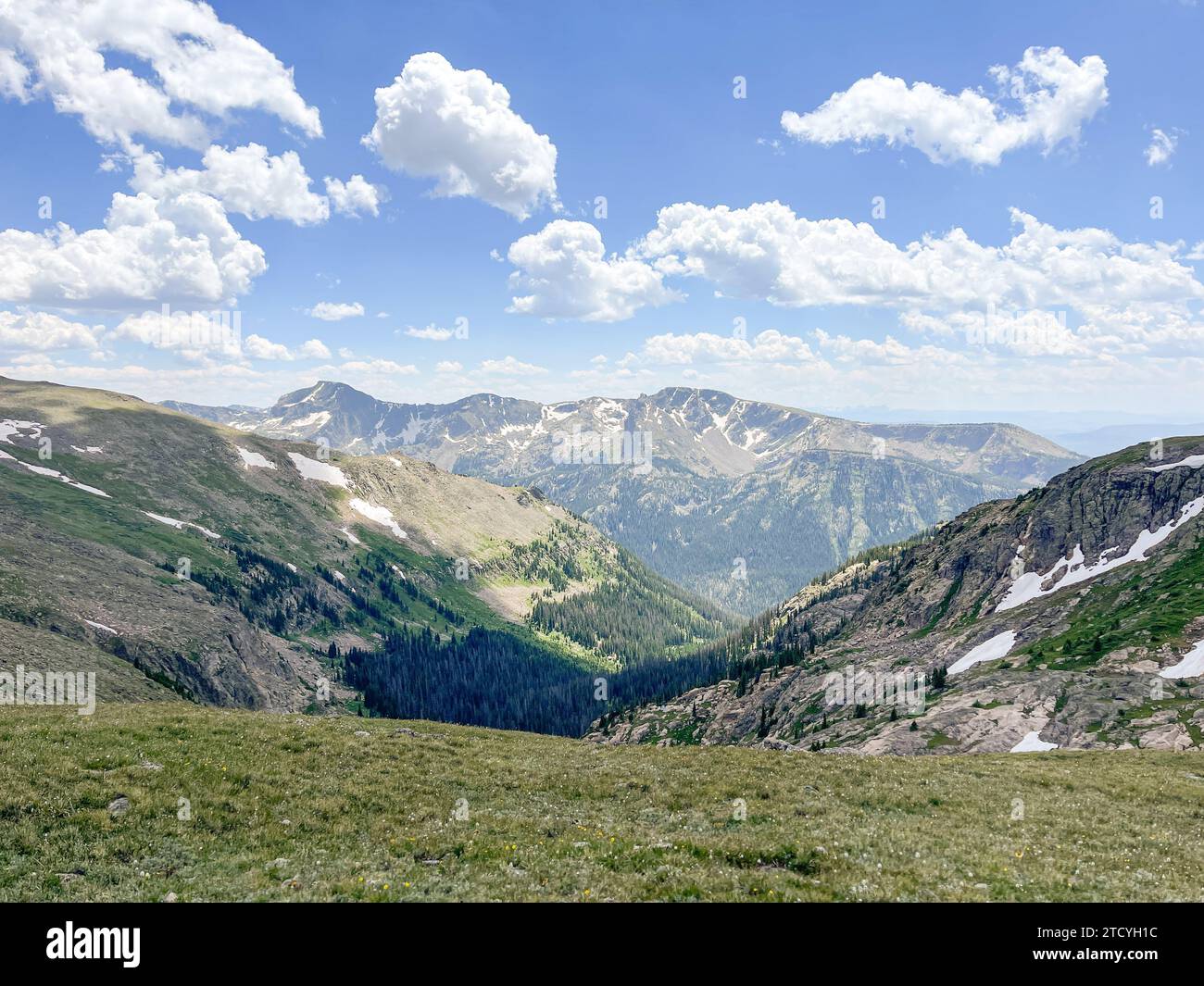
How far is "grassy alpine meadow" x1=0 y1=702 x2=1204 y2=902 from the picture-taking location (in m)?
16.2

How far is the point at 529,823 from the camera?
74.8ft

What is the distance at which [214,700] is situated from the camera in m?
120

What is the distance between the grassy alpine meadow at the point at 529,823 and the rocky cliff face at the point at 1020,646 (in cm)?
3332

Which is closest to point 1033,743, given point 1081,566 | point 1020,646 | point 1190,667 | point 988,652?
point 1190,667

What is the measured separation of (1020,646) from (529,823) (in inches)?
3894

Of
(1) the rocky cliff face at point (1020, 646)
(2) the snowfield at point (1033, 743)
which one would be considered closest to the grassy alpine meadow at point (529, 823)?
(2) the snowfield at point (1033, 743)

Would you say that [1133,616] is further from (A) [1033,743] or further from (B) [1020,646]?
(A) [1033,743]

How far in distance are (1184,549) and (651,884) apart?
118 m

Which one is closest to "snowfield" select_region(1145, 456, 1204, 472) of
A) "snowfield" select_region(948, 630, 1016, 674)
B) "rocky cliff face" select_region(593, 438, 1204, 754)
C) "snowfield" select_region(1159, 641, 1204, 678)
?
"rocky cliff face" select_region(593, 438, 1204, 754)

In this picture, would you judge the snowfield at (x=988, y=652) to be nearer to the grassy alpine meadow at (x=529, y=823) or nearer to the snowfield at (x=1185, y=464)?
the snowfield at (x=1185, y=464)
